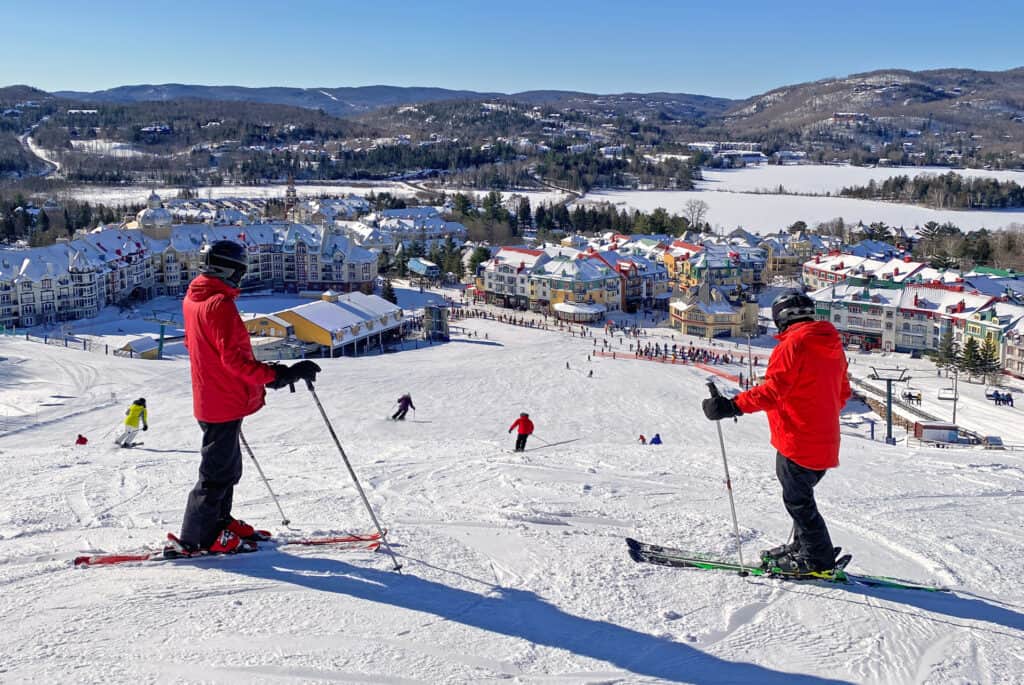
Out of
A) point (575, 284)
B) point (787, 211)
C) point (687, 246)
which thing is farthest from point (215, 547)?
point (787, 211)

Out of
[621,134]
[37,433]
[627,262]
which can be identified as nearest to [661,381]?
[37,433]

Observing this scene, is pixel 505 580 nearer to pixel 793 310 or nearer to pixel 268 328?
pixel 793 310

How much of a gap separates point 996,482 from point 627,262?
36.3 m

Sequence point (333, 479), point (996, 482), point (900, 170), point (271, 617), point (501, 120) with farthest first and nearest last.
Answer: point (501, 120) < point (900, 170) < point (996, 482) < point (333, 479) < point (271, 617)

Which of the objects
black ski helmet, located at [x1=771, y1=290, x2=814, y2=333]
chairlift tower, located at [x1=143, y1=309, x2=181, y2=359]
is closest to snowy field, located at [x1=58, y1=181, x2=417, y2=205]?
Answer: chairlift tower, located at [x1=143, y1=309, x2=181, y2=359]

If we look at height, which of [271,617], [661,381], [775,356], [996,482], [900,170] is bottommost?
[661,381]

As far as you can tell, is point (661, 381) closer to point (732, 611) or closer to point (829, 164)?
point (732, 611)

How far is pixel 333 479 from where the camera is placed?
6.75 m

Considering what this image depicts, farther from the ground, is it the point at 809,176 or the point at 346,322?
the point at 809,176

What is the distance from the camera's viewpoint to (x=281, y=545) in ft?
14.6

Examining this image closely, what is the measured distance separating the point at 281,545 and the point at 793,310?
9.17ft

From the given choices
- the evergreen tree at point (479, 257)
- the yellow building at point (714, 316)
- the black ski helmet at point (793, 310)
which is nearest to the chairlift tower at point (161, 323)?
the evergreen tree at point (479, 257)

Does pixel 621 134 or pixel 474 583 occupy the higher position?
pixel 621 134

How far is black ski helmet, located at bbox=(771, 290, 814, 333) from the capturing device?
421cm
